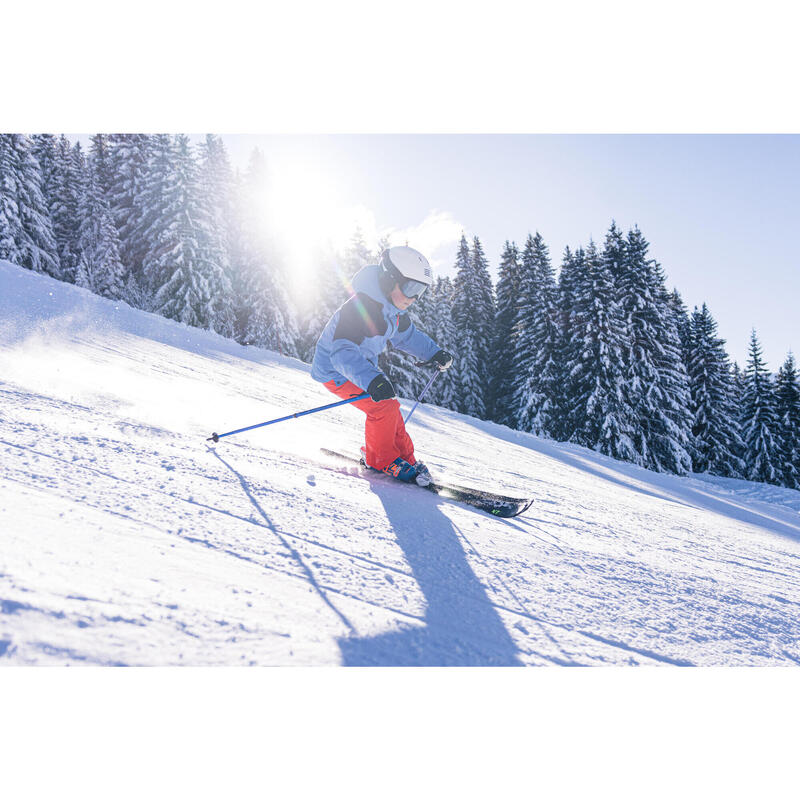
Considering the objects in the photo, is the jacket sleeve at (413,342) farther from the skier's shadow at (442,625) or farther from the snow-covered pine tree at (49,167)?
the snow-covered pine tree at (49,167)

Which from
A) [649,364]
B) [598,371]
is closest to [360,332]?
[598,371]

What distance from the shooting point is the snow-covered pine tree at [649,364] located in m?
22.4

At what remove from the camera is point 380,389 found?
12.0 feet

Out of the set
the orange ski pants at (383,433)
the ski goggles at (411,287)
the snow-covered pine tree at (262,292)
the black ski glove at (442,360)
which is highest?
the snow-covered pine tree at (262,292)

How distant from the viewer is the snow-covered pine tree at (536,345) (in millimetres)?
25375

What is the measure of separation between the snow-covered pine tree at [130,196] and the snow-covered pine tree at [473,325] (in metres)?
18.8

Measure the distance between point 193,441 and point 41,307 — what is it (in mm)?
5495

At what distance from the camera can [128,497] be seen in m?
2.34

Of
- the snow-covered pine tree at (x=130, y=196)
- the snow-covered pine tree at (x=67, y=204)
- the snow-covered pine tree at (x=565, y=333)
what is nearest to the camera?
the snow-covered pine tree at (x=565, y=333)

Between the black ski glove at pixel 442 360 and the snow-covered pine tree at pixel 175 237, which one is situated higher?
the snow-covered pine tree at pixel 175 237

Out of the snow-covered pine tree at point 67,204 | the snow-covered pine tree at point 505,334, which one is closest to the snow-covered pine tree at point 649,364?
the snow-covered pine tree at point 505,334

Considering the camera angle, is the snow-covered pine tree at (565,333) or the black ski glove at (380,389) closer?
the black ski glove at (380,389)

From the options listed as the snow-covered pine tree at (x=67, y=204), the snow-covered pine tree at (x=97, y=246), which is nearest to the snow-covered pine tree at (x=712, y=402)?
the snow-covered pine tree at (x=97, y=246)

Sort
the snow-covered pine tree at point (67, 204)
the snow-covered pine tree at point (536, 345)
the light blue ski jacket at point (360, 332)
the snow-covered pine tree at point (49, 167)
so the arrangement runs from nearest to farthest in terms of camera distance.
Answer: the light blue ski jacket at point (360, 332), the snow-covered pine tree at point (536, 345), the snow-covered pine tree at point (67, 204), the snow-covered pine tree at point (49, 167)
